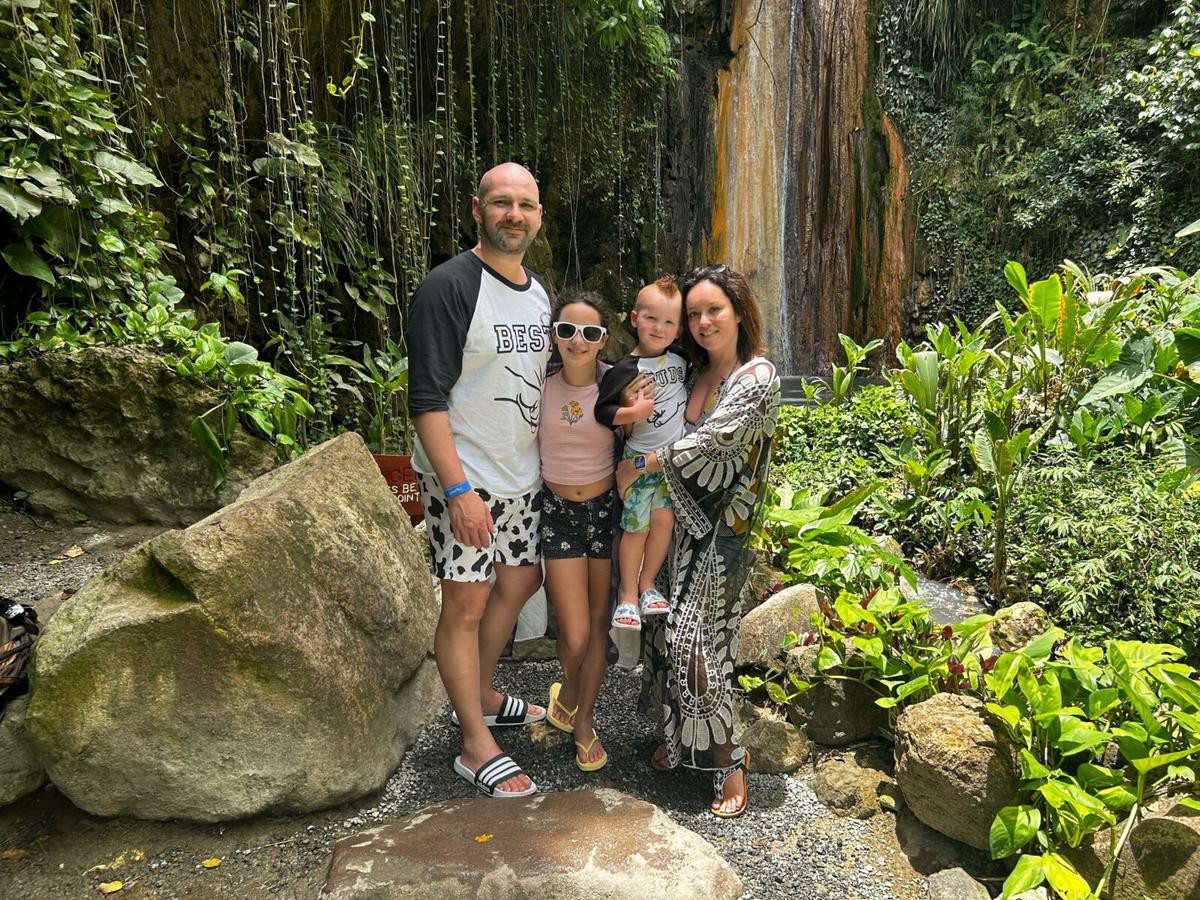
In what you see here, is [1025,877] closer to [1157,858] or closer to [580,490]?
[1157,858]

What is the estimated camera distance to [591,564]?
2625mm

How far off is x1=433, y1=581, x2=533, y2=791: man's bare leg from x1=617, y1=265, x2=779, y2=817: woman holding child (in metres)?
0.57

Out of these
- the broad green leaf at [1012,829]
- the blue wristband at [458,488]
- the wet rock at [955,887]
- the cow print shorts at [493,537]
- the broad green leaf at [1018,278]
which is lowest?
the wet rock at [955,887]

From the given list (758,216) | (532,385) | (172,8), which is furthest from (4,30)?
(758,216)

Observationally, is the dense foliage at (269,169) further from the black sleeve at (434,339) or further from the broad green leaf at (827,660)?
the broad green leaf at (827,660)

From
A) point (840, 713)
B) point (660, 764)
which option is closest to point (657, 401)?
point (660, 764)

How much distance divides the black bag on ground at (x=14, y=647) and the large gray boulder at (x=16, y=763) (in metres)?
0.09

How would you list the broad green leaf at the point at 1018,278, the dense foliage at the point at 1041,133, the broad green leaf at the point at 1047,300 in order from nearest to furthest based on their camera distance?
the broad green leaf at the point at 1047,300 < the broad green leaf at the point at 1018,278 < the dense foliage at the point at 1041,133

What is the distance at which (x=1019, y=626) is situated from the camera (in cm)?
340

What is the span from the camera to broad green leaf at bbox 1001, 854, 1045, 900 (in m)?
2.06

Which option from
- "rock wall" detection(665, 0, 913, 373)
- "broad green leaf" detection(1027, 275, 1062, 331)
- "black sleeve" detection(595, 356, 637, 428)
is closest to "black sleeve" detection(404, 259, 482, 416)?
→ "black sleeve" detection(595, 356, 637, 428)

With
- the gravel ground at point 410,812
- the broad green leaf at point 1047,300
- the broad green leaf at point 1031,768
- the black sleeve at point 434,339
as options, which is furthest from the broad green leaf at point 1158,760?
the broad green leaf at point 1047,300

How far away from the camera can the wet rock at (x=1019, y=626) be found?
10.8 ft

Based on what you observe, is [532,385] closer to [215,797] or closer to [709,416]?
[709,416]
